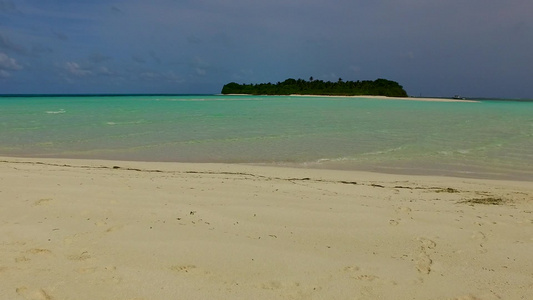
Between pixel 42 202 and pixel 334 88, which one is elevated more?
pixel 334 88

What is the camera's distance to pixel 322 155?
36.4 ft

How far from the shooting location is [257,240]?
4227 mm

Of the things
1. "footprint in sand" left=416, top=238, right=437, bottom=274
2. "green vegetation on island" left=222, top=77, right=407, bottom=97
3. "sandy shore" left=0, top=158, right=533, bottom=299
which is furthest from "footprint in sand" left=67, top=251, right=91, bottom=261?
"green vegetation on island" left=222, top=77, right=407, bottom=97

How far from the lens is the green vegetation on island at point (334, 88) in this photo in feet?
377

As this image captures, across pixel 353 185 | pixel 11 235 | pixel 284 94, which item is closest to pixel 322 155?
pixel 353 185

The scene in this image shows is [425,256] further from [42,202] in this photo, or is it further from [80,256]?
[42,202]

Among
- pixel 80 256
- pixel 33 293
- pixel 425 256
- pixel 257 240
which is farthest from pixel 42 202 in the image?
pixel 425 256

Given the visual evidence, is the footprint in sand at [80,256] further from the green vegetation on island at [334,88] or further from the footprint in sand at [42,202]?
the green vegetation on island at [334,88]

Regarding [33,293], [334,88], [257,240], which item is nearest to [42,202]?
[33,293]

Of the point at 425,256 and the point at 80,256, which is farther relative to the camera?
the point at 425,256

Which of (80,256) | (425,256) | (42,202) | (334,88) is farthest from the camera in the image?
(334,88)

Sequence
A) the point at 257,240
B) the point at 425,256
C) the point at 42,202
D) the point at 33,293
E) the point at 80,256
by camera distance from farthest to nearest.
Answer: the point at 42,202 < the point at 257,240 < the point at 425,256 < the point at 80,256 < the point at 33,293

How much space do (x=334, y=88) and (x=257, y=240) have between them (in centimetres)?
11575

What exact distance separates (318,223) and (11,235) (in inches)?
132
